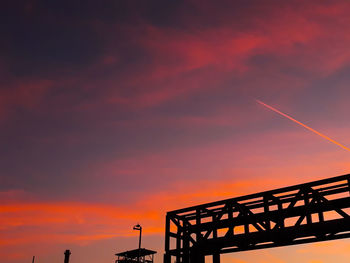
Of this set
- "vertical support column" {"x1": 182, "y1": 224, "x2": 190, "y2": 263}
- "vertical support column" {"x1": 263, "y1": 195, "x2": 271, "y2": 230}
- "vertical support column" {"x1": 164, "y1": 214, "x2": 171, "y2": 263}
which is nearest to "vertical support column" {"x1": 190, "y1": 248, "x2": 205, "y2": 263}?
"vertical support column" {"x1": 182, "y1": 224, "x2": 190, "y2": 263}

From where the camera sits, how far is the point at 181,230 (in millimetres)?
16688

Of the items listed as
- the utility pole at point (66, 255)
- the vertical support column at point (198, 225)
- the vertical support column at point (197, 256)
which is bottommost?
the vertical support column at point (197, 256)

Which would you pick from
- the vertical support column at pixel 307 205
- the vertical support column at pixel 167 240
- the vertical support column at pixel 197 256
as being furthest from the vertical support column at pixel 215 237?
the vertical support column at pixel 307 205

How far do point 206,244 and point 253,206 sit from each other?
2.49 metres

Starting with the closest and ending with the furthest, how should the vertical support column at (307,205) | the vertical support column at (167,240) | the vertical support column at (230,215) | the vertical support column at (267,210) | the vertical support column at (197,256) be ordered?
the vertical support column at (307,205) < the vertical support column at (267,210) < the vertical support column at (230,215) < the vertical support column at (197,256) < the vertical support column at (167,240)

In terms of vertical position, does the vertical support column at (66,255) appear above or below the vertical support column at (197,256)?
above

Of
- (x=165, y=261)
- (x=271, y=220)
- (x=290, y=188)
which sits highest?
(x=290, y=188)

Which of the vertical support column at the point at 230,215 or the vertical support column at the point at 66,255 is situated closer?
the vertical support column at the point at 230,215

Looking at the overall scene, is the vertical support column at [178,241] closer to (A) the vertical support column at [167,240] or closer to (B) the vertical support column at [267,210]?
(A) the vertical support column at [167,240]

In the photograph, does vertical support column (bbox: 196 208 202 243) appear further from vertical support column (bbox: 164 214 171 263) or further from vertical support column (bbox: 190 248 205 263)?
vertical support column (bbox: 164 214 171 263)

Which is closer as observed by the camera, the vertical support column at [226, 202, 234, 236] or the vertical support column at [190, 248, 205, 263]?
the vertical support column at [226, 202, 234, 236]

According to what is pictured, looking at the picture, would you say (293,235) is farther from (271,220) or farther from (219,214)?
(219,214)

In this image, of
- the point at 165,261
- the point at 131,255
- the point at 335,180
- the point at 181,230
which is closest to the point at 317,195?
the point at 335,180

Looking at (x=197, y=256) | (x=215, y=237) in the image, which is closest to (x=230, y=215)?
(x=215, y=237)
